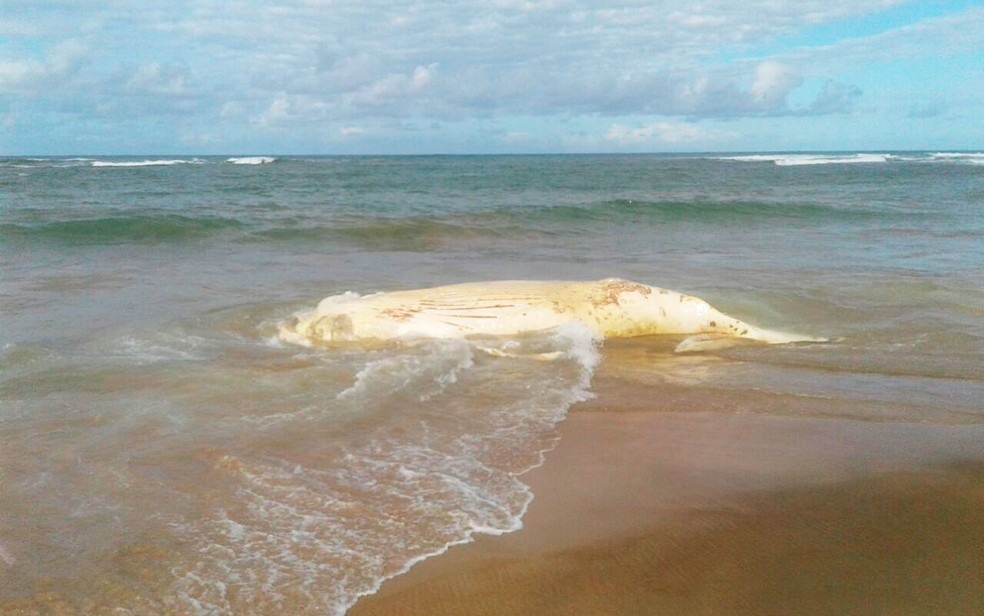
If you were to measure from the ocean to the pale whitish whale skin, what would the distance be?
264 mm

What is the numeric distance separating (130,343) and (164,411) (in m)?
2.17

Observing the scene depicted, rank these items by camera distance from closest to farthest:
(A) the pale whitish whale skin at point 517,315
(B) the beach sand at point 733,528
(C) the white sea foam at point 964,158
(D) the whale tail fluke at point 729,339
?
1. (B) the beach sand at point 733,528
2. (A) the pale whitish whale skin at point 517,315
3. (D) the whale tail fluke at point 729,339
4. (C) the white sea foam at point 964,158

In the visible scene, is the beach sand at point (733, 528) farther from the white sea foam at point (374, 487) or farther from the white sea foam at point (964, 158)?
the white sea foam at point (964, 158)

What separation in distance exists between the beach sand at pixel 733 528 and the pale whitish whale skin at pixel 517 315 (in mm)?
2317

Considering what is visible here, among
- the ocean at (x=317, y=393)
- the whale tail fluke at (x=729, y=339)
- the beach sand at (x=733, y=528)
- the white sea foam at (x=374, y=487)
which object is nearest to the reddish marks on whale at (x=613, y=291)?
the ocean at (x=317, y=393)

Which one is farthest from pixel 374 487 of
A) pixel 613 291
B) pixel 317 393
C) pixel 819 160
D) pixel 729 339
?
pixel 819 160

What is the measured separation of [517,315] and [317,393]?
8.22ft

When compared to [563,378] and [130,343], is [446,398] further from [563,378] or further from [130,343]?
[130,343]

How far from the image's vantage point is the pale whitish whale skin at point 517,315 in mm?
7449

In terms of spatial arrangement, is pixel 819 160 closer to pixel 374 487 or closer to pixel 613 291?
pixel 613 291

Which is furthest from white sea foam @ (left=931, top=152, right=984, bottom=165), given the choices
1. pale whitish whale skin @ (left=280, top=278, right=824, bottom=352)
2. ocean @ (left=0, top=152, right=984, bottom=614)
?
pale whitish whale skin @ (left=280, top=278, right=824, bottom=352)

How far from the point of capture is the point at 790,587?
3.28 metres

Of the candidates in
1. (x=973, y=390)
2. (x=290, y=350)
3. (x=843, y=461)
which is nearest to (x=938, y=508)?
(x=843, y=461)

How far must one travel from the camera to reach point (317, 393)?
19.1ft
